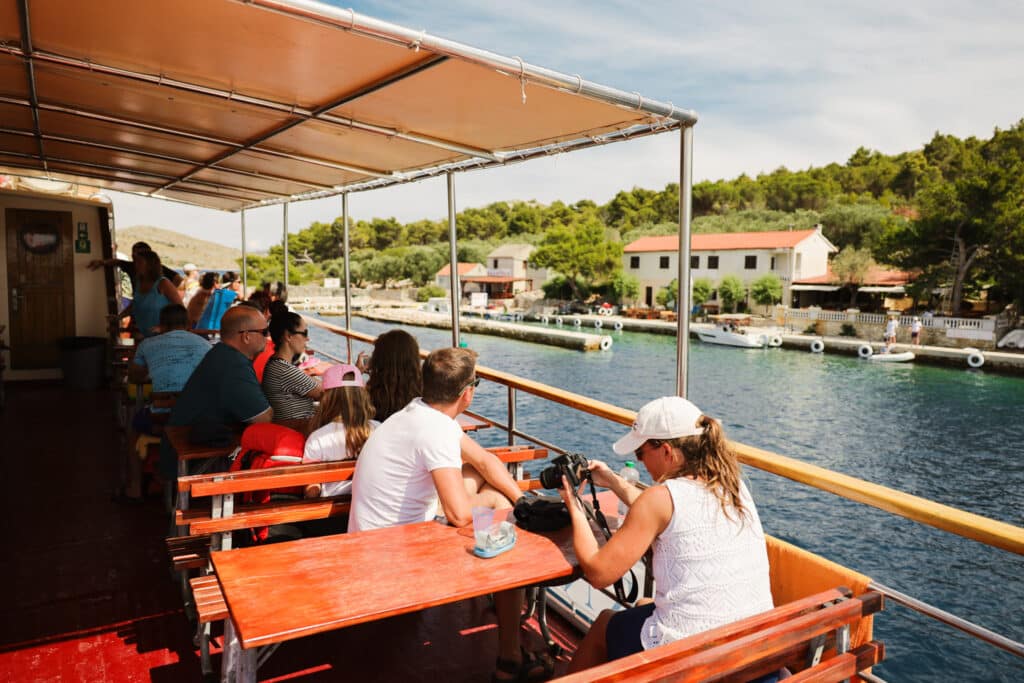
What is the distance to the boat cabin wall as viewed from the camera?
23.5 ft

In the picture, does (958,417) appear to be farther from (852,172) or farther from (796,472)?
(852,172)

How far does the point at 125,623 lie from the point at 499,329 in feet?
163

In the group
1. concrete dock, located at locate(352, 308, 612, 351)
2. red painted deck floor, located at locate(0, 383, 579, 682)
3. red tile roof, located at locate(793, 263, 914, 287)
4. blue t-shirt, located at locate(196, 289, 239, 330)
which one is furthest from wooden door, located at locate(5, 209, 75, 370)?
red tile roof, located at locate(793, 263, 914, 287)

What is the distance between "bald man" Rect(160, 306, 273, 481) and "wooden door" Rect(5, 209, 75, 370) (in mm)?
5457

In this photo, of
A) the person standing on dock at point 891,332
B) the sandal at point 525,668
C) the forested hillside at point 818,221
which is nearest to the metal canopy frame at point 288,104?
the sandal at point 525,668

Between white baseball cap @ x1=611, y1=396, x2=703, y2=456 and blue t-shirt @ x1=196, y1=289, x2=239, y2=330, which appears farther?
blue t-shirt @ x1=196, y1=289, x2=239, y2=330

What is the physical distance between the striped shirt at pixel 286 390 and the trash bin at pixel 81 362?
508cm

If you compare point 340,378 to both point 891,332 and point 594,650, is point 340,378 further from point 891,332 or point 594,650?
point 891,332

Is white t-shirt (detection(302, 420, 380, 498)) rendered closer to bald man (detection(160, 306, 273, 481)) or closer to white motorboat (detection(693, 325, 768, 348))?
bald man (detection(160, 306, 273, 481))

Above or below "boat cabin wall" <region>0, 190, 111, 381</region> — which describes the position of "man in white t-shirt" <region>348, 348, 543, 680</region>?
below

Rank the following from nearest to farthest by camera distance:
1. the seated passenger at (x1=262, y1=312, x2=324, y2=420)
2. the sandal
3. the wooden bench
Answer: the wooden bench, the sandal, the seated passenger at (x1=262, y1=312, x2=324, y2=420)

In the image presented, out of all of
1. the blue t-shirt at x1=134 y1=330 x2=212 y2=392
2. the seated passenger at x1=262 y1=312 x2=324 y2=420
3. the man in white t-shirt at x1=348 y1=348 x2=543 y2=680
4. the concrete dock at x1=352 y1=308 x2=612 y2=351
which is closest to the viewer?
the man in white t-shirt at x1=348 y1=348 x2=543 y2=680

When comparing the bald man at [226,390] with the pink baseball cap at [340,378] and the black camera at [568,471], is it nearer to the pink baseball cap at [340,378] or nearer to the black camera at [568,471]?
the pink baseball cap at [340,378]

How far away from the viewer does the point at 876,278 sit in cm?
4550
